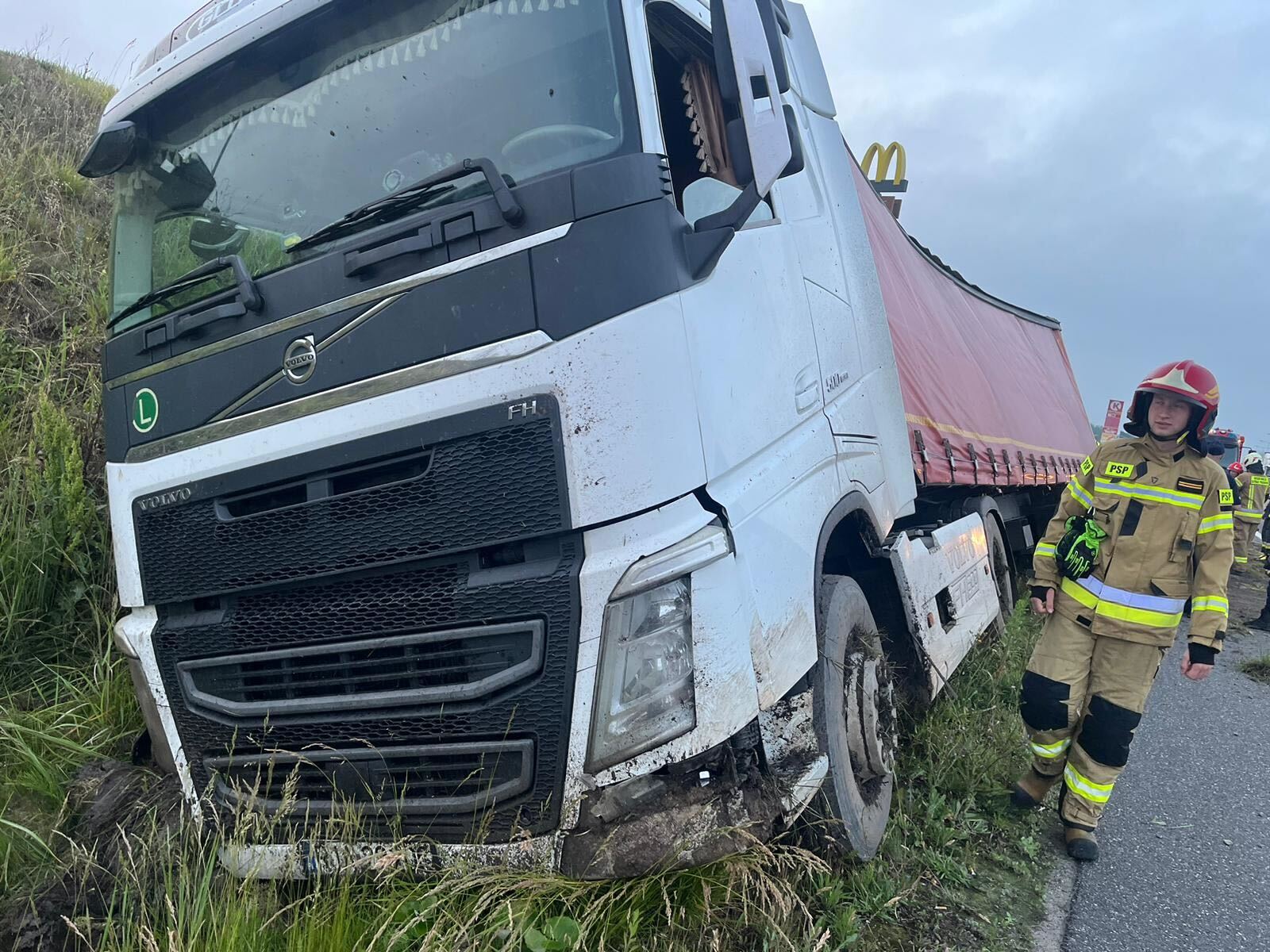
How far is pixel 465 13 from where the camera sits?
2.27 m

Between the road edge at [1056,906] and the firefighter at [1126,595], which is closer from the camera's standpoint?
the road edge at [1056,906]

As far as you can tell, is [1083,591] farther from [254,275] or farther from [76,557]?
[76,557]

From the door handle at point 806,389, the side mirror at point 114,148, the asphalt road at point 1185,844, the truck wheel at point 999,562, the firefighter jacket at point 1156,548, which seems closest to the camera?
the door handle at point 806,389

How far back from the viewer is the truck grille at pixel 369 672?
6.44 ft

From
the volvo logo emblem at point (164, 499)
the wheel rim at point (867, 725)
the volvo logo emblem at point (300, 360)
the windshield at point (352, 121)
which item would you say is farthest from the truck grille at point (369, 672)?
the wheel rim at point (867, 725)

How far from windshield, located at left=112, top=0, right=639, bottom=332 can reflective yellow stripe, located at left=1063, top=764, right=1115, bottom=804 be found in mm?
2897

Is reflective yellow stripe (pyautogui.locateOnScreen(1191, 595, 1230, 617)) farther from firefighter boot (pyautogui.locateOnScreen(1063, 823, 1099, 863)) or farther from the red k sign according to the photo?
the red k sign

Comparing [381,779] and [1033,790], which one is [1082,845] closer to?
[1033,790]

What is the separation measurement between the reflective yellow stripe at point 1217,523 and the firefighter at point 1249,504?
9550mm

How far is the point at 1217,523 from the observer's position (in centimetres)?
325

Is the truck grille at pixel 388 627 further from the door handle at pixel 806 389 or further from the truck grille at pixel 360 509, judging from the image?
the door handle at pixel 806 389

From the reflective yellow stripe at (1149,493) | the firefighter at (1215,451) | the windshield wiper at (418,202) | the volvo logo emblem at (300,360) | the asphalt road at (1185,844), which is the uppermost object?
the windshield wiper at (418,202)

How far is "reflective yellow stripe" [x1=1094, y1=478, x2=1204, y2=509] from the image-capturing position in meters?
3.32

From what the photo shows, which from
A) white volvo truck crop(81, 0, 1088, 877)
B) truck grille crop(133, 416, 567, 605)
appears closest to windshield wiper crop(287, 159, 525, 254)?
A: white volvo truck crop(81, 0, 1088, 877)
